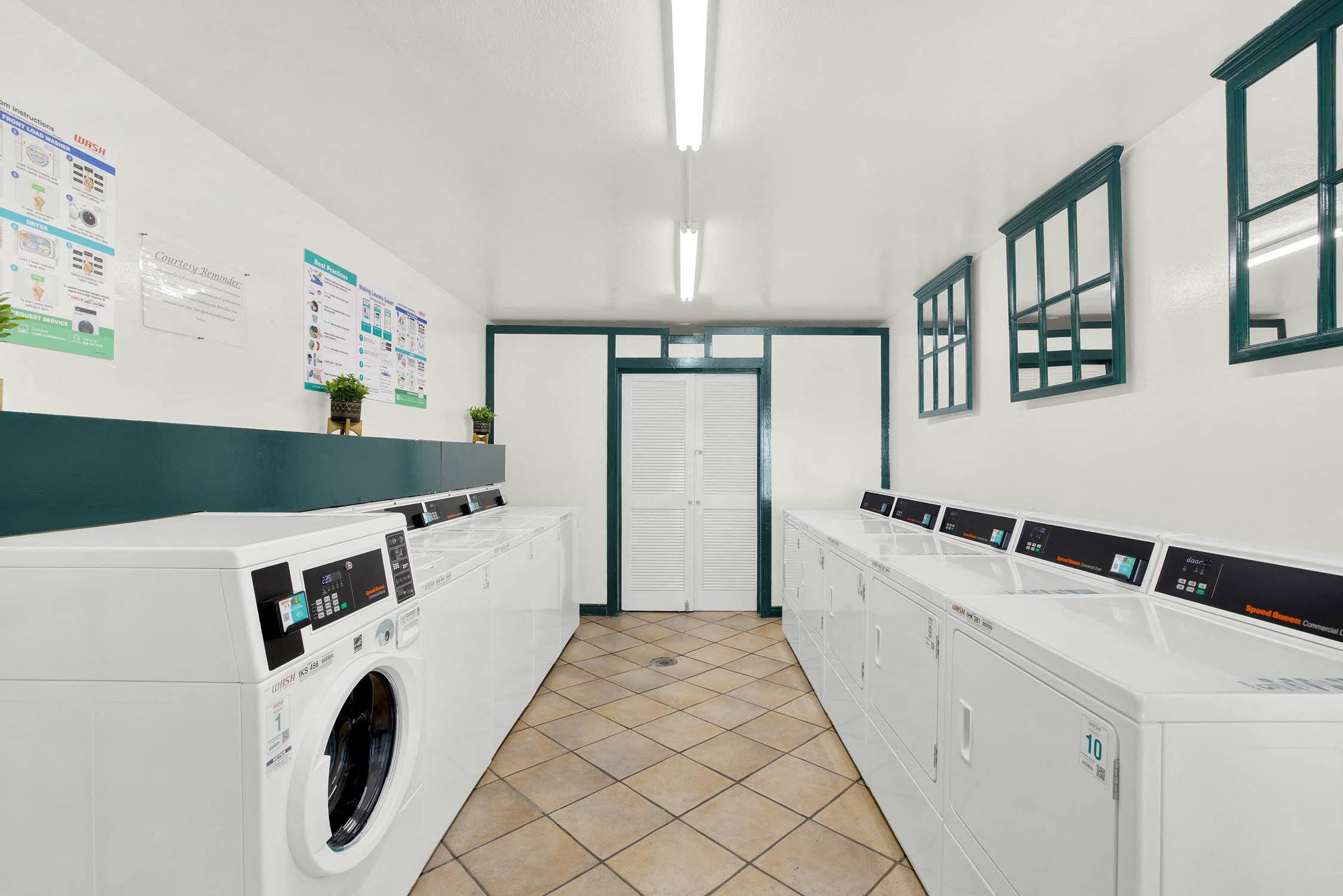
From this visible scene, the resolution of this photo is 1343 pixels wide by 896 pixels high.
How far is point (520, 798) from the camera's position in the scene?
2244mm

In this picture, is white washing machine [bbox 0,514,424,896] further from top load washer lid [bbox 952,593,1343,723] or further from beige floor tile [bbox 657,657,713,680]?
beige floor tile [bbox 657,657,713,680]

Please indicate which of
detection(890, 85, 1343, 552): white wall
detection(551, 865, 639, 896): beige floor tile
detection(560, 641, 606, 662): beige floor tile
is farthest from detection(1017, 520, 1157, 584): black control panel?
detection(560, 641, 606, 662): beige floor tile

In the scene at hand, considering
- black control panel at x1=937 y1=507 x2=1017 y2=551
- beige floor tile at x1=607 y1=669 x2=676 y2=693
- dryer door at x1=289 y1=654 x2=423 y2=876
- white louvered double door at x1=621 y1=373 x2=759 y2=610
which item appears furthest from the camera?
white louvered double door at x1=621 y1=373 x2=759 y2=610

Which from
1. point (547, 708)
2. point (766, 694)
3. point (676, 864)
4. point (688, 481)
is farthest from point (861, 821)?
point (688, 481)

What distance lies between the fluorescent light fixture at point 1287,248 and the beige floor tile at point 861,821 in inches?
82.5

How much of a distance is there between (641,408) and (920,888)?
3.62 metres

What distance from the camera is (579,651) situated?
3.88 m

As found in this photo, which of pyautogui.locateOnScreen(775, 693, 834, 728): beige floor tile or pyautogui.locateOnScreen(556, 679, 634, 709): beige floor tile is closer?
pyautogui.locateOnScreen(775, 693, 834, 728): beige floor tile

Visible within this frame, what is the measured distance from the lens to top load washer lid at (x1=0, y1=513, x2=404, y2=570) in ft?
3.45

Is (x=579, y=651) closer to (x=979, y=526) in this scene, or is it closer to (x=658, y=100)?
(x=979, y=526)

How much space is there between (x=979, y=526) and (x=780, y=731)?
136 centimetres

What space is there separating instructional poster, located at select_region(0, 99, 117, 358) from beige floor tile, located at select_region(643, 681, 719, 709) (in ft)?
8.91

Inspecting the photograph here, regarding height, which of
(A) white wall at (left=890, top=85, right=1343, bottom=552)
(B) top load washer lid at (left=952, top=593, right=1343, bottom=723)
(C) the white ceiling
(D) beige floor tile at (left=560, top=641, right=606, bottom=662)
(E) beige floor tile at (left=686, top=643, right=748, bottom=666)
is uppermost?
(C) the white ceiling

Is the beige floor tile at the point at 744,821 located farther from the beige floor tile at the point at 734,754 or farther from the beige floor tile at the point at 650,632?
the beige floor tile at the point at 650,632
